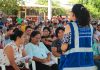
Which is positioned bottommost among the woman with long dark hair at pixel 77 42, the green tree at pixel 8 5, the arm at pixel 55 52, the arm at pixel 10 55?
the green tree at pixel 8 5

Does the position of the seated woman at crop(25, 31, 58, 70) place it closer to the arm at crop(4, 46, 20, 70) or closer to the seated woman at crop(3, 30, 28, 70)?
the seated woman at crop(3, 30, 28, 70)

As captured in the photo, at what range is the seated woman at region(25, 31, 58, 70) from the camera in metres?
7.63

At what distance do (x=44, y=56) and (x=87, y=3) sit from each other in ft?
112

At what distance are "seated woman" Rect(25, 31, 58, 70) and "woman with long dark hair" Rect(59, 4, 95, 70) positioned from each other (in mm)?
2778

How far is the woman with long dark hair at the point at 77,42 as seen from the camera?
15.5 feet

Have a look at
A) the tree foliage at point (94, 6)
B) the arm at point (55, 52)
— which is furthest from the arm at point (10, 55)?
the tree foliage at point (94, 6)

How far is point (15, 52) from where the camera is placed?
6.91 m

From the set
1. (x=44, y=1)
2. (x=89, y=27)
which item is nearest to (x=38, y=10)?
(x=44, y=1)

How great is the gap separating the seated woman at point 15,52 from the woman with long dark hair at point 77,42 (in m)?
1.96

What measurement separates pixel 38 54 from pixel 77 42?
10.3ft

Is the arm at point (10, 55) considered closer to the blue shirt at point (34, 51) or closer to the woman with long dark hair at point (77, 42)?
the blue shirt at point (34, 51)

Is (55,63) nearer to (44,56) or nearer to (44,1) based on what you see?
(44,56)

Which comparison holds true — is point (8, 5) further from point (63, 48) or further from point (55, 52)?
point (63, 48)

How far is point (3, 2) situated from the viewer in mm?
25859
